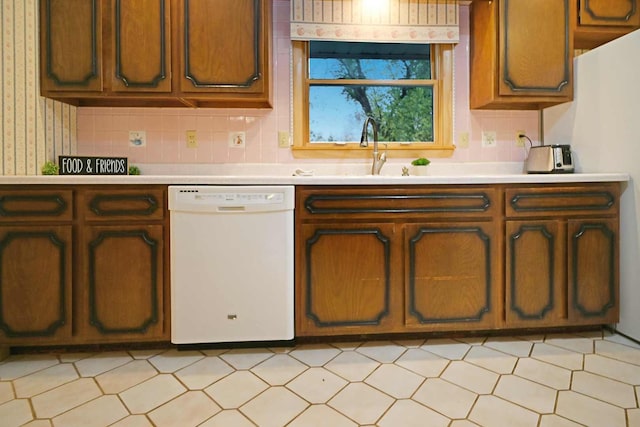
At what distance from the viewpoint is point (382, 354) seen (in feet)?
5.99

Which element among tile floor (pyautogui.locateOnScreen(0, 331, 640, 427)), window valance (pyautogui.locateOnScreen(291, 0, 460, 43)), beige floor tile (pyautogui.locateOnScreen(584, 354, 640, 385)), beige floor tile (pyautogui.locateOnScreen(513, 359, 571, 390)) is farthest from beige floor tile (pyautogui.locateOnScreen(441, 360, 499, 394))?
window valance (pyautogui.locateOnScreen(291, 0, 460, 43))

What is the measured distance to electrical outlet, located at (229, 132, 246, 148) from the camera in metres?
2.44

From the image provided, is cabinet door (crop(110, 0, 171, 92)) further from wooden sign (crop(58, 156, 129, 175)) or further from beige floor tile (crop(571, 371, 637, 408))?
beige floor tile (crop(571, 371, 637, 408))

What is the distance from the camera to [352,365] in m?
1.72

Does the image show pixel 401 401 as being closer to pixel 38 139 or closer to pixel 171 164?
pixel 171 164

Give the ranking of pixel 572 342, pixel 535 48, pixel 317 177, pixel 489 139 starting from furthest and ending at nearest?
pixel 489 139 → pixel 535 48 → pixel 572 342 → pixel 317 177

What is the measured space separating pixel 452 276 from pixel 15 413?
6.12ft

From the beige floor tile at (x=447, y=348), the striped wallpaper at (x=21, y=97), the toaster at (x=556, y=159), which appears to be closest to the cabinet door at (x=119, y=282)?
the striped wallpaper at (x=21, y=97)

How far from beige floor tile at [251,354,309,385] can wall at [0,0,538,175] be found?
124 cm

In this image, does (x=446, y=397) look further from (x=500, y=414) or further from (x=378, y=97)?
(x=378, y=97)

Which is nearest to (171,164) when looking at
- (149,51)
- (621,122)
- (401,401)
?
(149,51)

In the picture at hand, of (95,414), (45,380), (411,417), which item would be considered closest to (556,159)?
(411,417)

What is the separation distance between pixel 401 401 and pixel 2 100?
2.30 metres

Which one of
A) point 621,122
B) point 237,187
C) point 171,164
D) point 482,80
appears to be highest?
point 482,80
